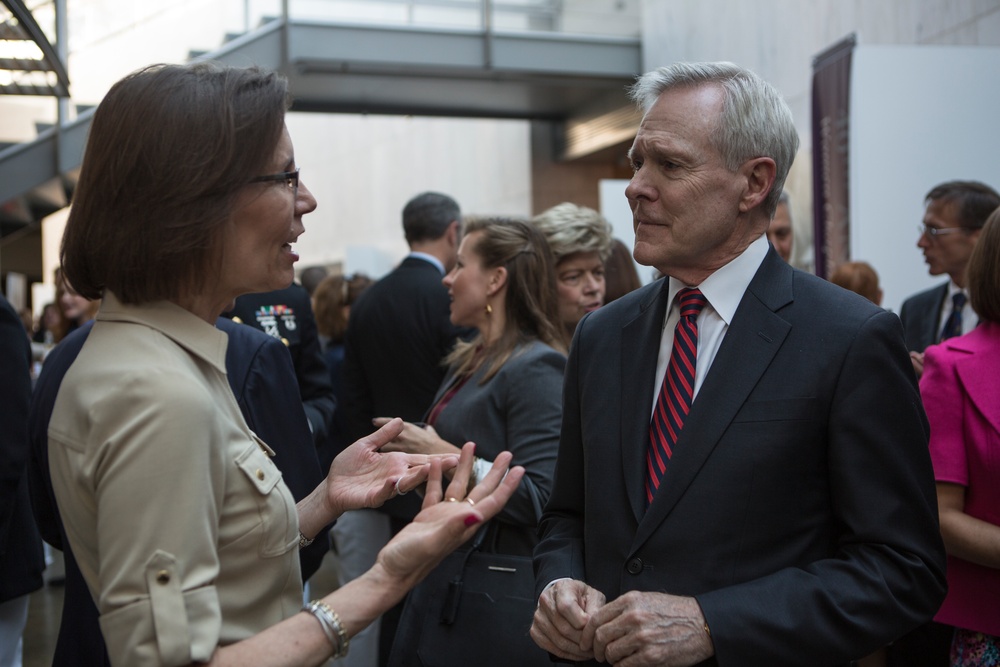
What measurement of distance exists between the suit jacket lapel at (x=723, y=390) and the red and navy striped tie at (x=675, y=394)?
0.06 metres

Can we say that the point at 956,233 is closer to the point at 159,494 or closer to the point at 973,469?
the point at 973,469

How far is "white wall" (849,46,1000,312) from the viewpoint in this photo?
15.5 ft

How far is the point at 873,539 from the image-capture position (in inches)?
62.4

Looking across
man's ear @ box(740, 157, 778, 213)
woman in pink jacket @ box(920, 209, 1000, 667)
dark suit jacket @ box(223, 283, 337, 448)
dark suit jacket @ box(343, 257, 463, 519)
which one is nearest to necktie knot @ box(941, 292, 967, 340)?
woman in pink jacket @ box(920, 209, 1000, 667)

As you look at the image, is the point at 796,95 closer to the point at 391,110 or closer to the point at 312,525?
the point at 391,110

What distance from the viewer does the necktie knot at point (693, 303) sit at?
1.82 meters

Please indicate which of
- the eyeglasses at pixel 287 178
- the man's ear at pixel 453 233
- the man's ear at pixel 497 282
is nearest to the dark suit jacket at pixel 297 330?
the man's ear at pixel 497 282

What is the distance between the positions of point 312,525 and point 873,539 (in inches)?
38.6

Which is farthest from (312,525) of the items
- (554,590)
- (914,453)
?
(914,453)

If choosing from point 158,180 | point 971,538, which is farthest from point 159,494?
point 971,538

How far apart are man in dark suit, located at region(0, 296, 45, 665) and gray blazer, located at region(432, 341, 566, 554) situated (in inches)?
45.4

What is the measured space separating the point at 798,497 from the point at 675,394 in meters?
0.29

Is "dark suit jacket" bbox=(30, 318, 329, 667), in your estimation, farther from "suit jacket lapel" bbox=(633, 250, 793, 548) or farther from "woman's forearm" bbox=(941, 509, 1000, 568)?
"woman's forearm" bbox=(941, 509, 1000, 568)

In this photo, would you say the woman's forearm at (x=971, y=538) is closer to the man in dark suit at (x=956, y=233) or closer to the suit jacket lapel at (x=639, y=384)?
the suit jacket lapel at (x=639, y=384)
